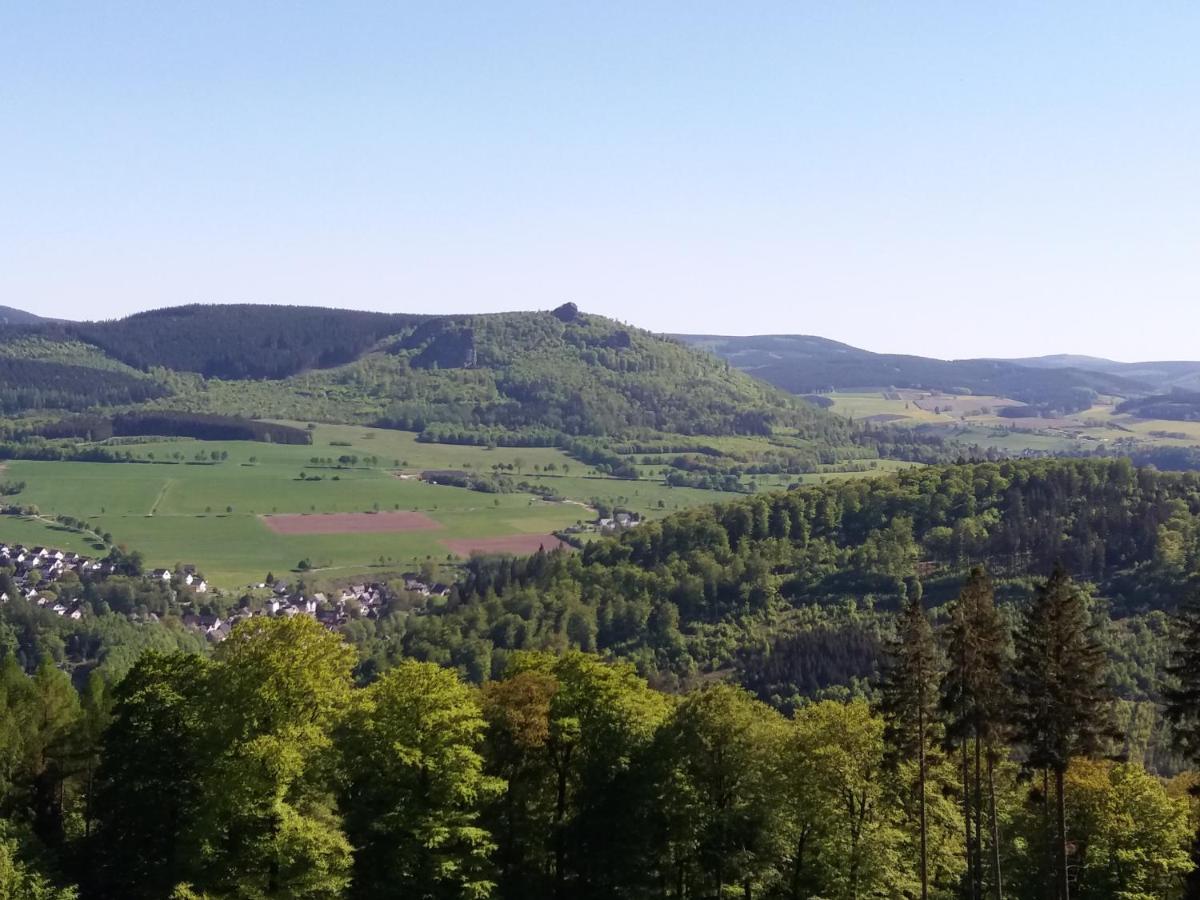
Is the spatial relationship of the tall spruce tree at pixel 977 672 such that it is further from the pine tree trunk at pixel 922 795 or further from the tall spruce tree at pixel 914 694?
the pine tree trunk at pixel 922 795

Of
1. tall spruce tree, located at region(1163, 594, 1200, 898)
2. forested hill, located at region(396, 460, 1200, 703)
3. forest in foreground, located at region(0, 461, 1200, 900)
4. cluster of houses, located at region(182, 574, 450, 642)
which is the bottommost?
cluster of houses, located at region(182, 574, 450, 642)

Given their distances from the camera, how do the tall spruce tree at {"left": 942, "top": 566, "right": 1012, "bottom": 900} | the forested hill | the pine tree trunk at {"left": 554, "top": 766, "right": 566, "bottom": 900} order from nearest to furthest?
1. the tall spruce tree at {"left": 942, "top": 566, "right": 1012, "bottom": 900}
2. the pine tree trunk at {"left": 554, "top": 766, "right": 566, "bottom": 900}
3. the forested hill

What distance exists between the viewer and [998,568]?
15312cm

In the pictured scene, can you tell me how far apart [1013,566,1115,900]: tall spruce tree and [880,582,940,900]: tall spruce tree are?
382cm

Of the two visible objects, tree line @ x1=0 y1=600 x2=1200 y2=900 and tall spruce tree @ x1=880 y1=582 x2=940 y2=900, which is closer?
tree line @ x1=0 y1=600 x2=1200 y2=900

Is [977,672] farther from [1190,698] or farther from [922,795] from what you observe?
[1190,698]

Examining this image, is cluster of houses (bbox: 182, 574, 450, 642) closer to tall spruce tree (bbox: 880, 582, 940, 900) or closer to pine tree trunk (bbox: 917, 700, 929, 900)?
pine tree trunk (bbox: 917, 700, 929, 900)

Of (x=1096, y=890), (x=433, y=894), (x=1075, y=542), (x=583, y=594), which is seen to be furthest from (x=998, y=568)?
(x=433, y=894)

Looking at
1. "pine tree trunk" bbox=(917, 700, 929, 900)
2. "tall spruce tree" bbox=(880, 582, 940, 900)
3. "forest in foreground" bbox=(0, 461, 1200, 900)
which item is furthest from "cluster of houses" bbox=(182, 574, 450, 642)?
"tall spruce tree" bbox=(880, 582, 940, 900)

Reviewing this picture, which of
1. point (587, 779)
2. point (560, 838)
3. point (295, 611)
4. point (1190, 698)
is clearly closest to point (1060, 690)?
point (1190, 698)

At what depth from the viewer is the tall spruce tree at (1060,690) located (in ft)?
142

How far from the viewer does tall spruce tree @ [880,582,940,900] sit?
155ft

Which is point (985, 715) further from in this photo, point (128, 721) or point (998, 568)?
point (998, 568)

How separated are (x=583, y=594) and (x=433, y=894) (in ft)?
373
